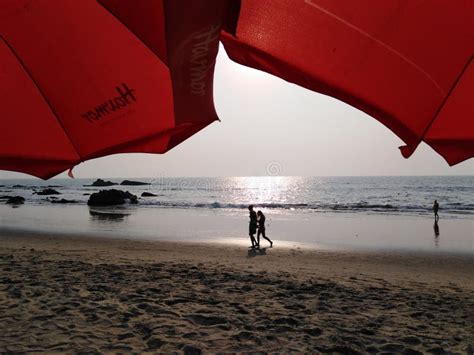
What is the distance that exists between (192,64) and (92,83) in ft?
3.05

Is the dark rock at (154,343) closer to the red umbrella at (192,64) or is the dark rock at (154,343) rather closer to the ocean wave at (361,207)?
the red umbrella at (192,64)

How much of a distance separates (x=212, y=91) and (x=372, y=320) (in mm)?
5379

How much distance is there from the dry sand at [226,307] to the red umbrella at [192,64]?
129 inches

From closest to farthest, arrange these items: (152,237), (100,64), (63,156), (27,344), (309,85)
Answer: (309,85), (100,64), (63,156), (27,344), (152,237)

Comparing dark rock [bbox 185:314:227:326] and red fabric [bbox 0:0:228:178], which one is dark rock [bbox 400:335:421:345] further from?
red fabric [bbox 0:0:228:178]

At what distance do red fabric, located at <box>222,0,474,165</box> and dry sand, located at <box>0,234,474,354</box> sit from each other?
3.70m

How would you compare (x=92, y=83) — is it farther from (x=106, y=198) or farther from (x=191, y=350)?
(x=106, y=198)

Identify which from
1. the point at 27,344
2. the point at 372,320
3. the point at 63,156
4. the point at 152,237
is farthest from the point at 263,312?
the point at 152,237

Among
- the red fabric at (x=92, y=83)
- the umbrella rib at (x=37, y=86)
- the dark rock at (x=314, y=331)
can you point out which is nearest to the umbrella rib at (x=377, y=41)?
the red fabric at (x=92, y=83)

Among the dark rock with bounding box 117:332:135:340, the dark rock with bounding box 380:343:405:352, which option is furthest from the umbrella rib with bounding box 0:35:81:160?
the dark rock with bounding box 380:343:405:352

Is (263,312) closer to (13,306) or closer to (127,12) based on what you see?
(13,306)

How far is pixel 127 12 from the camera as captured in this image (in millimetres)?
2020

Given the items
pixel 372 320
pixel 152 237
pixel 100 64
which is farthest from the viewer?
pixel 152 237

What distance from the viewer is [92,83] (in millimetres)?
2404
